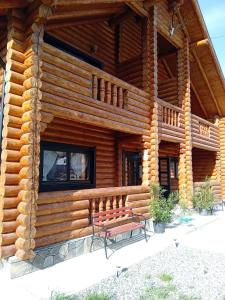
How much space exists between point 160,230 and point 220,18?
13121 mm

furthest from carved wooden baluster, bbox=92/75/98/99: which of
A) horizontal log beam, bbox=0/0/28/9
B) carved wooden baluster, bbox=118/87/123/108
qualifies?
horizontal log beam, bbox=0/0/28/9

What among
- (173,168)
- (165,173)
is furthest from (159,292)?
(173,168)

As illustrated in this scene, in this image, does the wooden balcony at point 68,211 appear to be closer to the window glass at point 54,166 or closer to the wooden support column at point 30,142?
the wooden support column at point 30,142

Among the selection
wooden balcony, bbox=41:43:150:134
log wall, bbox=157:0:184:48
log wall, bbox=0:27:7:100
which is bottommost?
wooden balcony, bbox=41:43:150:134

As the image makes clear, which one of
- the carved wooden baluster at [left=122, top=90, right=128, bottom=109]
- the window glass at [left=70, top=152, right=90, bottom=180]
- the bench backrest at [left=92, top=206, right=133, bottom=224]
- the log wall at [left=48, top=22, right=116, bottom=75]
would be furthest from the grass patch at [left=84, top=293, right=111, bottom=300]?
the log wall at [left=48, top=22, right=116, bottom=75]

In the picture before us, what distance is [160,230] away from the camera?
802 cm

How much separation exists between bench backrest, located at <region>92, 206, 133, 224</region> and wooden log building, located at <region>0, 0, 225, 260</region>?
0.82 ft

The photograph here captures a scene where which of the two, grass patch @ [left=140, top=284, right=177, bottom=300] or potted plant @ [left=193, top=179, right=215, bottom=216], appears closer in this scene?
grass patch @ [left=140, top=284, right=177, bottom=300]

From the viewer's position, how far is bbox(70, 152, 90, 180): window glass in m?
8.45

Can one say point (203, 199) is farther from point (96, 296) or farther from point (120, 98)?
point (96, 296)

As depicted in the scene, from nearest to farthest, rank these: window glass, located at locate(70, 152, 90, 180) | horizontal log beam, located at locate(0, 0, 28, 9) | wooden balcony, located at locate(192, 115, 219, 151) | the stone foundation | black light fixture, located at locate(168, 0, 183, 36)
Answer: the stone foundation, horizontal log beam, located at locate(0, 0, 28, 9), window glass, located at locate(70, 152, 90, 180), black light fixture, located at locate(168, 0, 183, 36), wooden balcony, located at locate(192, 115, 219, 151)

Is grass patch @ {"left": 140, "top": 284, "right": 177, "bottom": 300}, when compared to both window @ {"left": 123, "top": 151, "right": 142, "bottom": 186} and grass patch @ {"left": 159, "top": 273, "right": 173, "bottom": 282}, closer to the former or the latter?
grass patch @ {"left": 159, "top": 273, "right": 173, "bottom": 282}

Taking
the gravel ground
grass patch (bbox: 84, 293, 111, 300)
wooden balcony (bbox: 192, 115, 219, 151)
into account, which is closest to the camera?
grass patch (bbox: 84, 293, 111, 300)

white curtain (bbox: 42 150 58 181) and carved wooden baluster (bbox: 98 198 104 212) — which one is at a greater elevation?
white curtain (bbox: 42 150 58 181)
